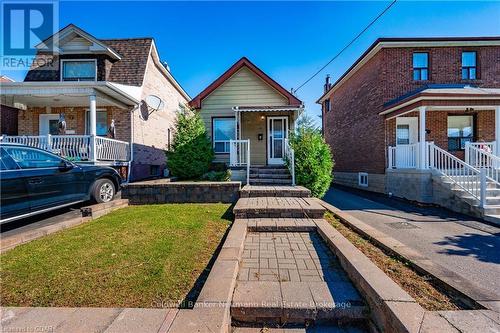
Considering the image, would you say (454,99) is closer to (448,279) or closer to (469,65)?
(469,65)

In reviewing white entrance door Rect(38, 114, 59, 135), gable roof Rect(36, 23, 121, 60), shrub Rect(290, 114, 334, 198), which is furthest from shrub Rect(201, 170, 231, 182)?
white entrance door Rect(38, 114, 59, 135)

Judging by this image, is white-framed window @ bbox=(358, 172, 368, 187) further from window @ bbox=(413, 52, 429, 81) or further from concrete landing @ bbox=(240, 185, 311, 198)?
concrete landing @ bbox=(240, 185, 311, 198)

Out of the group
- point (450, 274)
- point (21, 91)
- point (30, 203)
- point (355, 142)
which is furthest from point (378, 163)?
→ point (21, 91)

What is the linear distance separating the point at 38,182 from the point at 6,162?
0.60 metres

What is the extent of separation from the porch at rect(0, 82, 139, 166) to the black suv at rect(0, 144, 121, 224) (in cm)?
376

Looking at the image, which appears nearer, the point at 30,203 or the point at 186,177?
the point at 30,203

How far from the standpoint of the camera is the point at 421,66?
1245 cm

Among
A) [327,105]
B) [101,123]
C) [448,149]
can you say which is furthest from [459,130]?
[101,123]

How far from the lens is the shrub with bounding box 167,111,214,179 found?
31.6 ft

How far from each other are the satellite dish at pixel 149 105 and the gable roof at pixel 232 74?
274cm

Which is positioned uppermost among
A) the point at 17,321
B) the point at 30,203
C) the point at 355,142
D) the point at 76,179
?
the point at 355,142

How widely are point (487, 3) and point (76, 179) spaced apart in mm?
13741

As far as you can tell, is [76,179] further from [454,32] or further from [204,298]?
[454,32]

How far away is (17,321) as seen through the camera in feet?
7.25
